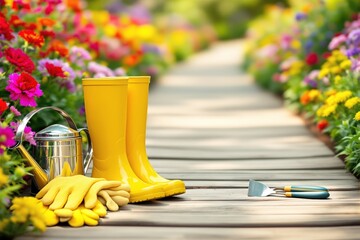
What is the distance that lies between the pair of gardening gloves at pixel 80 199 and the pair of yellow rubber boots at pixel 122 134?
0.40 feet

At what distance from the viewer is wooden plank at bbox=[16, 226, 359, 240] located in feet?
9.21

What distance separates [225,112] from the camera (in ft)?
24.0

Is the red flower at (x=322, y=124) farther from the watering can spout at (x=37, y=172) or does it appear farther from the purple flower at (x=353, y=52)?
the watering can spout at (x=37, y=172)

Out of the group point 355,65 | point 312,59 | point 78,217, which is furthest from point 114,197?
point 312,59

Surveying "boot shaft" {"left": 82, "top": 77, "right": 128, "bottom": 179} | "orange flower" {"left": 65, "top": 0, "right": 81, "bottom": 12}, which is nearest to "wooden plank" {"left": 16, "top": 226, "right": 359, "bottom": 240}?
"boot shaft" {"left": 82, "top": 77, "right": 128, "bottom": 179}

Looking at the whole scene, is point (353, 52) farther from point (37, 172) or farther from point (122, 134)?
point (37, 172)

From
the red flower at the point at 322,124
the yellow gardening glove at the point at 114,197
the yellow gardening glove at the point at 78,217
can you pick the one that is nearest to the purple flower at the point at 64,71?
the yellow gardening glove at the point at 114,197

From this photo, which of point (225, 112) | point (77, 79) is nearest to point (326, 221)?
point (77, 79)

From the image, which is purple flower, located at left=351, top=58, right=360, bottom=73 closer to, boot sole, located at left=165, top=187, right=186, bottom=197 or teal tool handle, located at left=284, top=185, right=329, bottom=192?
teal tool handle, located at left=284, top=185, right=329, bottom=192

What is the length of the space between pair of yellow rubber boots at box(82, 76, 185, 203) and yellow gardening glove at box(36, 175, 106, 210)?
0.22 metres

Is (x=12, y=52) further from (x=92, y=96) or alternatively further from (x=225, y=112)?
(x=225, y=112)

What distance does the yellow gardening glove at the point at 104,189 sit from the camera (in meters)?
3.13

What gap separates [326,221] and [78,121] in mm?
2082

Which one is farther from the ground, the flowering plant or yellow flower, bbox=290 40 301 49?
yellow flower, bbox=290 40 301 49
